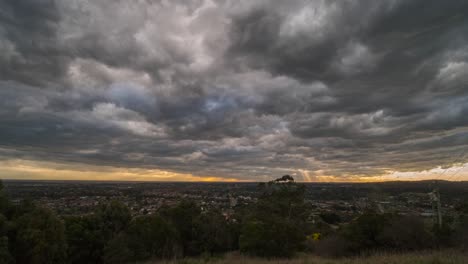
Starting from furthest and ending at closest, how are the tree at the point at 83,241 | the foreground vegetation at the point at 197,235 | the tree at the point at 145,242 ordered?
the tree at the point at 83,241, the tree at the point at 145,242, the foreground vegetation at the point at 197,235

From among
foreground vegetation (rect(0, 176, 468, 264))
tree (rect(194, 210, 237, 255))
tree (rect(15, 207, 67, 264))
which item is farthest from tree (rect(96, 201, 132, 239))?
tree (rect(194, 210, 237, 255))

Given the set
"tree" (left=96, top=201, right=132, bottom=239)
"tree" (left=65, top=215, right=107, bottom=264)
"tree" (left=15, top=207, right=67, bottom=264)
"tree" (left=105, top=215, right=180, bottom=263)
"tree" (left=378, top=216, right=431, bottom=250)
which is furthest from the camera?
"tree" (left=96, top=201, right=132, bottom=239)

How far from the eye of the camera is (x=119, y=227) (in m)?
22.9

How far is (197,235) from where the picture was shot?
83.4 feet

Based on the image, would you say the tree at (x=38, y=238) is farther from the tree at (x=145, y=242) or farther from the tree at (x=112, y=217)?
the tree at (x=112, y=217)

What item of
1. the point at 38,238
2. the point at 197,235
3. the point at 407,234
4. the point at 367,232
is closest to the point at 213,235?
the point at 197,235

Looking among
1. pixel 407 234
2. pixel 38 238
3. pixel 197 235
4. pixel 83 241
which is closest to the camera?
pixel 38 238

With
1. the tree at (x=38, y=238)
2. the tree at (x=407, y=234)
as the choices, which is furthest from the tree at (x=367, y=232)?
the tree at (x=38, y=238)

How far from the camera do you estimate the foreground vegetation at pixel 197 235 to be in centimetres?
1602

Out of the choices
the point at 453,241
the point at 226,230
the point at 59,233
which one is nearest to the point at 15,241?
the point at 59,233

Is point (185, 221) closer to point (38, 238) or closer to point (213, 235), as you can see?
point (213, 235)

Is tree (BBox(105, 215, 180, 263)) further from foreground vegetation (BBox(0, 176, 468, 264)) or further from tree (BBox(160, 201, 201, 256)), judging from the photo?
tree (BBox(160, 201, 201, 256))

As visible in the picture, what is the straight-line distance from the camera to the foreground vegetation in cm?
1602

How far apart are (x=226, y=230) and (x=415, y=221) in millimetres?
15090
